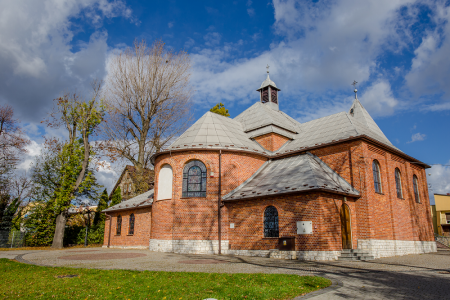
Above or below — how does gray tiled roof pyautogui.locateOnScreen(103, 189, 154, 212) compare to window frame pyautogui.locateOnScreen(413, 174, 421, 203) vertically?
below

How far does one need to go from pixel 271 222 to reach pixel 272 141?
261 inches

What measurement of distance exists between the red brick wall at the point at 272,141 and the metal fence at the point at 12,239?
19422 millimetres

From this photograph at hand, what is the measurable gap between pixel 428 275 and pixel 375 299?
4211 millimetres

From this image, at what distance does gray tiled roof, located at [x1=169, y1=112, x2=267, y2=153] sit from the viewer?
17.7m

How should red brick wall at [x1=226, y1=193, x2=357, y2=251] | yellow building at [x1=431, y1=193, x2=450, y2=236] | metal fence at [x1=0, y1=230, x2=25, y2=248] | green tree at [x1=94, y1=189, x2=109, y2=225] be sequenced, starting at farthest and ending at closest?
yellow building at [x1=431, y1=193, x2=450, y2=236] < green tree at [x1=94, y1=189, x2=109, y2=225] < metal fence at [x1=0, y1=230, x2=25, y2=248] < red brick wall at [x1=226, y1=193, x2=357, y2=251]

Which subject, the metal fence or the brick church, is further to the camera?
the metal fence

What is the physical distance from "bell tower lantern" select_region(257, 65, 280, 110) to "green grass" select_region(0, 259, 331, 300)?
1952 cm

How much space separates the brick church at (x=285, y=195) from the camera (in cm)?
1373

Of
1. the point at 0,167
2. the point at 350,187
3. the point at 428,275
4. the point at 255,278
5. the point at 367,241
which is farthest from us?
the point at 0,167

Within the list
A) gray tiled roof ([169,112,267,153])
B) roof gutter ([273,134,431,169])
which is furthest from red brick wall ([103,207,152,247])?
roof gutter ([273,134,431,169])

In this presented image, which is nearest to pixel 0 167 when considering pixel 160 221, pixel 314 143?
pixel 160 221

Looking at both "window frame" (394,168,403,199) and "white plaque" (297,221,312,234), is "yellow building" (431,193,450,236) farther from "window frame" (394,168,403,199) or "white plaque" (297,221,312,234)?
"white plaque" (297,221,312,234)

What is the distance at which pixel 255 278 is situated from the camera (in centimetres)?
Result: 723

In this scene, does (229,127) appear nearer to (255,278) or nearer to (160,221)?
(160,221)
